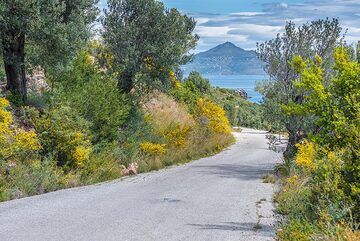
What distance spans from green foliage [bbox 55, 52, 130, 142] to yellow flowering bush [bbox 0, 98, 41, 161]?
3227 mm

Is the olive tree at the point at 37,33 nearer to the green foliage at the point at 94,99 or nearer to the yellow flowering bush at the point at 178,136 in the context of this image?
the green foliage at the point at 94,99

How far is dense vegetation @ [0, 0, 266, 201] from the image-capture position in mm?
15305

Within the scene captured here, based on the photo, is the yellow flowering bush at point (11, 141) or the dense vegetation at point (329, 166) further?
the yellow flowering bush at point (11, 141)

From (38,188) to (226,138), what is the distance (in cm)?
2208

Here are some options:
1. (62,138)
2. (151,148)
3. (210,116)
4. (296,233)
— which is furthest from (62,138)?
(210,116)

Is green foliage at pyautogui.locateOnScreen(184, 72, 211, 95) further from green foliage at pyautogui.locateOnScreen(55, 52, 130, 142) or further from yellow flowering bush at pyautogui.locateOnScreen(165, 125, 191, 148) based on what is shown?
green foliage at pyautogui.locateOnScreen(55, 52, 130, 142)

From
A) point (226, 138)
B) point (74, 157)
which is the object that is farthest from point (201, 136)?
point (74, 157)

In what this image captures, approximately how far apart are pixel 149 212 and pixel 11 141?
5153 mm

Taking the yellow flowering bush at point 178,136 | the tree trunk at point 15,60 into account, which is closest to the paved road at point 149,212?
the tree trunk at point 15,60

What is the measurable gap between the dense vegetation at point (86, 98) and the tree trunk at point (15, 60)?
4 cm

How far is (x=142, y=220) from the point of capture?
11.0m

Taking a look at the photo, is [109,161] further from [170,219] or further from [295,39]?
[295,39]

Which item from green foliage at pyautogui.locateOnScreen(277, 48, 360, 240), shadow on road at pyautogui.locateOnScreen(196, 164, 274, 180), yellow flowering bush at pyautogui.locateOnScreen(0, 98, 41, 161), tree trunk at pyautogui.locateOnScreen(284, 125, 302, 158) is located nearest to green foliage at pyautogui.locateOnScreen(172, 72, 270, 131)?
tree trunk at pyautogui.locateOnScreen(284, 125, 302, 158)

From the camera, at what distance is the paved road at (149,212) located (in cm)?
970
